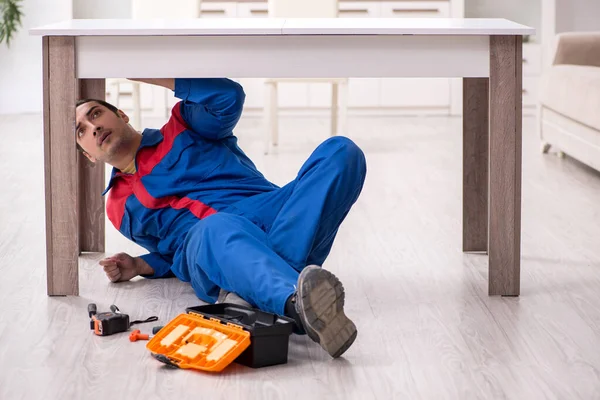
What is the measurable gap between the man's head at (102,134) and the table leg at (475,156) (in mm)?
957

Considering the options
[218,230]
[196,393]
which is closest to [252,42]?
[218,230]

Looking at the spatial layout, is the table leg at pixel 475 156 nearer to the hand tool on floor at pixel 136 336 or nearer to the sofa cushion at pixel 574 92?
the hand tool on floor at pixel 136 336

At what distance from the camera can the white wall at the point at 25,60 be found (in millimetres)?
6562

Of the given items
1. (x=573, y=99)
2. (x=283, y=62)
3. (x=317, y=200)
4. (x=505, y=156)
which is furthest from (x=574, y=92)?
(x=317, y=200)

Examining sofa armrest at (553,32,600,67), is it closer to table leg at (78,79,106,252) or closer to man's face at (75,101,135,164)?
table leg at (78,79,106,252)

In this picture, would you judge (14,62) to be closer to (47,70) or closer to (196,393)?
(47,70)

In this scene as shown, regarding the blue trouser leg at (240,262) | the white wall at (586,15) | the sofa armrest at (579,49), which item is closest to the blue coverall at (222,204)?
the blue trouser leg at (240,262)

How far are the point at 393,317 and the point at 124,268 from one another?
28.5 inches

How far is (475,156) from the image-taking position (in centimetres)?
271

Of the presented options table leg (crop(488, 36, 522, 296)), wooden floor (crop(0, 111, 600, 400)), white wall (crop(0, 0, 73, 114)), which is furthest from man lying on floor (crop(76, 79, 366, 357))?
white wall (crop(0, 0, 73, 114))

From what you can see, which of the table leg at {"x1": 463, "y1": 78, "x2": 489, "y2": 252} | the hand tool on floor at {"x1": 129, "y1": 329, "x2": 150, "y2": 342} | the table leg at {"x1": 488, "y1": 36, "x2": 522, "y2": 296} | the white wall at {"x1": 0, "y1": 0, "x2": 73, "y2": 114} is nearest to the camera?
the hand tool on floor at {"x1": 129, "y1": 329, "x2": 150, "y2": 342}

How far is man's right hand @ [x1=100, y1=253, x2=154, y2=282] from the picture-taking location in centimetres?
239

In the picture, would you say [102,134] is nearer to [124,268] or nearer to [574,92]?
[124,268]

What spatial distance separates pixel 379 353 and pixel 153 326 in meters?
0.52
